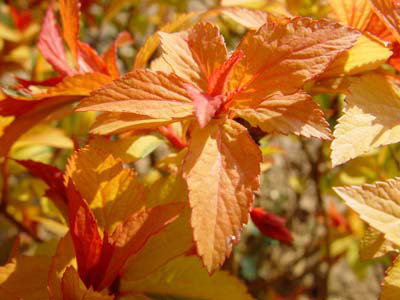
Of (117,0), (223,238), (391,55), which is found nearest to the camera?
(223,238)

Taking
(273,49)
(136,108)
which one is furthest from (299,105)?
(136,108)

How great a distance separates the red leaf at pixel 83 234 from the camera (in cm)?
60

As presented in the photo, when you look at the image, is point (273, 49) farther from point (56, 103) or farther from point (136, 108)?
point (56, 103)

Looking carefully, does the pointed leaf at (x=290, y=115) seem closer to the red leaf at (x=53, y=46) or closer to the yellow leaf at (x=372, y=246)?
the yellow leaf at (x=372, y=246)

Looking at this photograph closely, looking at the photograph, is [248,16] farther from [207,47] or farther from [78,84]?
[78,84]

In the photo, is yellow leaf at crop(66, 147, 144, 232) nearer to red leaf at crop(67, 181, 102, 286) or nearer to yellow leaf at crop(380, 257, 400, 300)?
red leaf at crop(67, 181, 102, 286)

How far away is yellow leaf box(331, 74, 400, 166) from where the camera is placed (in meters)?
0.55

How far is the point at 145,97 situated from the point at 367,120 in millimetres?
252

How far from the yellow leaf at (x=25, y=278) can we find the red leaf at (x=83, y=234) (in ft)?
0.27

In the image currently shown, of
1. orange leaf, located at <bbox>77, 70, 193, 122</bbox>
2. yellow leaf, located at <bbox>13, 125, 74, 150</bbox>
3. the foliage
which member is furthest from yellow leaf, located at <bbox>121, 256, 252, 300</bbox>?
yellow leaf, located at <bbox>13, 125, 74, 150</bbox>

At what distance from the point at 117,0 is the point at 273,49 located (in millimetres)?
789

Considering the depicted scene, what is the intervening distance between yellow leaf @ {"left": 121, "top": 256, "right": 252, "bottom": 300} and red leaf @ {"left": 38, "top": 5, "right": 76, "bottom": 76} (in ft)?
1.08

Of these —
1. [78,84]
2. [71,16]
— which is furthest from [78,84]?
[71,16]

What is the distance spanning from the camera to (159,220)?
23.7 inches
